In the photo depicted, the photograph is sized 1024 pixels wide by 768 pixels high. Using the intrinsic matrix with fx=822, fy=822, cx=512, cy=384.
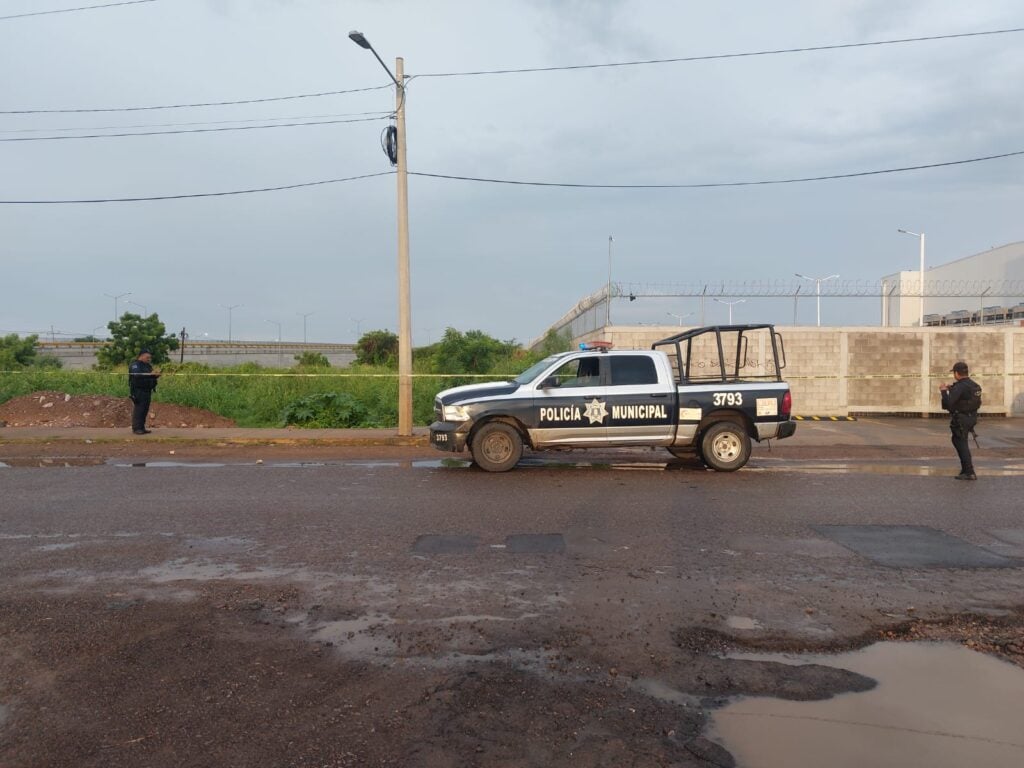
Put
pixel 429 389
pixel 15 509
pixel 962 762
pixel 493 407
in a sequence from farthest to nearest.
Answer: pixel 429 389, pixel 493 407, pixel 15 509, pixel 962 762

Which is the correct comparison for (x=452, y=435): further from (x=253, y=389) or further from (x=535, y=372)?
(x=253, y=389)

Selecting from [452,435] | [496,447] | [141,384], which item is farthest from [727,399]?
[141,384]

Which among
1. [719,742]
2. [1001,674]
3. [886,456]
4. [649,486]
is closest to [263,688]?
[719,742]

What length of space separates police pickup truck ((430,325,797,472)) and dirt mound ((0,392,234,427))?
404 inches

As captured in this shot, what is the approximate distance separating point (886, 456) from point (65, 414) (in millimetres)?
18505

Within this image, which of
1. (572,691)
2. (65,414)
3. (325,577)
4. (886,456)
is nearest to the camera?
(572,691)

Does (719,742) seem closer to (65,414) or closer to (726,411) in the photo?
(726,411)

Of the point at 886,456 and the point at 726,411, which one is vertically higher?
the point at 726,411

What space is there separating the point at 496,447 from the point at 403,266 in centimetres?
657

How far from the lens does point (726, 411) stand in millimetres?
12383

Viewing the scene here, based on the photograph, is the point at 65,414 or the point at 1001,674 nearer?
the point at 1001,674

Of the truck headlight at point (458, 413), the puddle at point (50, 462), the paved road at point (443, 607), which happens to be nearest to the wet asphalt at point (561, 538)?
the paved road at point (443, 607)

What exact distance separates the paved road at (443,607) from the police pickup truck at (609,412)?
1796 mm

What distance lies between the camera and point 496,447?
40.3ft
